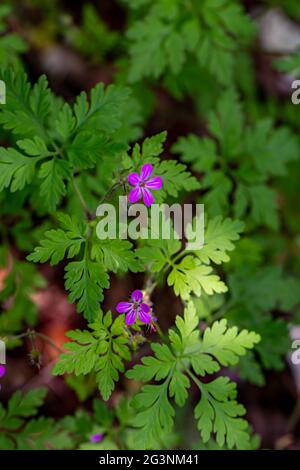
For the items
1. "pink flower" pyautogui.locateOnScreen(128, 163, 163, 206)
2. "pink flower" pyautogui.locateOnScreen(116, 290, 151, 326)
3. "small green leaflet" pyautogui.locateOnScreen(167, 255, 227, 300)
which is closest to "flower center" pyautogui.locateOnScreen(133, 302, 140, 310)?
"pink flower" pyautogui.locateOnScreen(116, 290, 151, 326)

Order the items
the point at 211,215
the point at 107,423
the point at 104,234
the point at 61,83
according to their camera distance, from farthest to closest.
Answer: the point at 61,83 < the point at 211,215 < the point at 107,423 < the point at 104,234

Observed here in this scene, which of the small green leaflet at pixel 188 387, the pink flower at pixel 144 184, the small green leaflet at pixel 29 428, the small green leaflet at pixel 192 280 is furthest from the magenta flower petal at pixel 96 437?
the pink flower at pixel 144 184

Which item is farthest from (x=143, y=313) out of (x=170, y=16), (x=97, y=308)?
(x=170, y=16)

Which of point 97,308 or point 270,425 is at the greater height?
point 97,308

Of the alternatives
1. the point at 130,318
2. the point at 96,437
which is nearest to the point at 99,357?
the point at 130,318

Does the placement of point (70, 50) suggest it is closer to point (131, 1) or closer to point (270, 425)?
point (131, 1)
